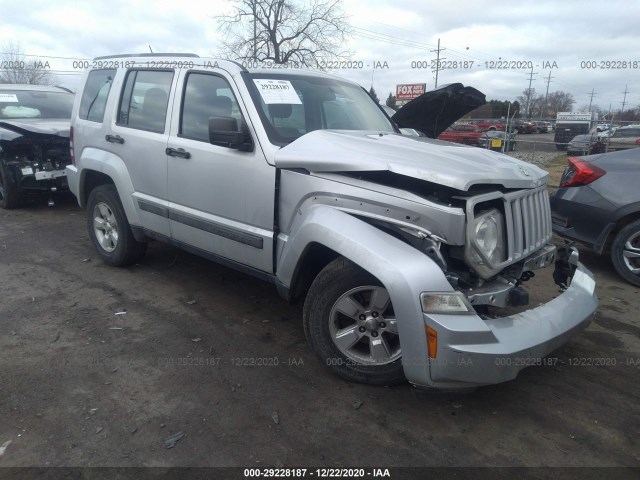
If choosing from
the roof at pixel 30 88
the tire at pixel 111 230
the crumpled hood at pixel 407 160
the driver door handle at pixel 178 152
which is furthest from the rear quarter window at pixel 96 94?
the roof at pixel 30 88

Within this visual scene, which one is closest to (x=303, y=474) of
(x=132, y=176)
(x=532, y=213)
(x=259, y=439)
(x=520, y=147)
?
(x=259, y=439)

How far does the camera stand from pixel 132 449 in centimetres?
253

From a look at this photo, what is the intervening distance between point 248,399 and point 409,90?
130 ft

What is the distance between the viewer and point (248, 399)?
9.71 ft

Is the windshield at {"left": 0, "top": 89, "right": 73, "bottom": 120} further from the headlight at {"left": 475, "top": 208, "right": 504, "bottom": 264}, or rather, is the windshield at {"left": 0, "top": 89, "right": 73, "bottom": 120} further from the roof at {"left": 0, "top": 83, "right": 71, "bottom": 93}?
the headlight at {"left": 475, "top": 208, "right": 504, "bottom": 264}

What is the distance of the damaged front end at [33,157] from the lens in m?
7.17

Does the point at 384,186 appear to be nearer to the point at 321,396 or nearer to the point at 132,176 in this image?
the point at 321,396

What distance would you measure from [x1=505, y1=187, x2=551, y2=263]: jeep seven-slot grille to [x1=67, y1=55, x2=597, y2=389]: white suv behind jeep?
0.01 m

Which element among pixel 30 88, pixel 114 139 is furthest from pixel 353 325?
pixel 30 88

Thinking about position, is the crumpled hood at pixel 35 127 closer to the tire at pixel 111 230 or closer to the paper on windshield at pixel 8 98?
the paper on windshield at pixel 8 98

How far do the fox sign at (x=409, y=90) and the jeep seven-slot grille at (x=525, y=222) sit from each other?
3488 cm

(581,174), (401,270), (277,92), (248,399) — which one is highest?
(277,92)

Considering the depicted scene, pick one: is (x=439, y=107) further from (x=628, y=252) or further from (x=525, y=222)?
(x=525, y=222)

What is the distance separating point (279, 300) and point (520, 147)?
94.3 ft
